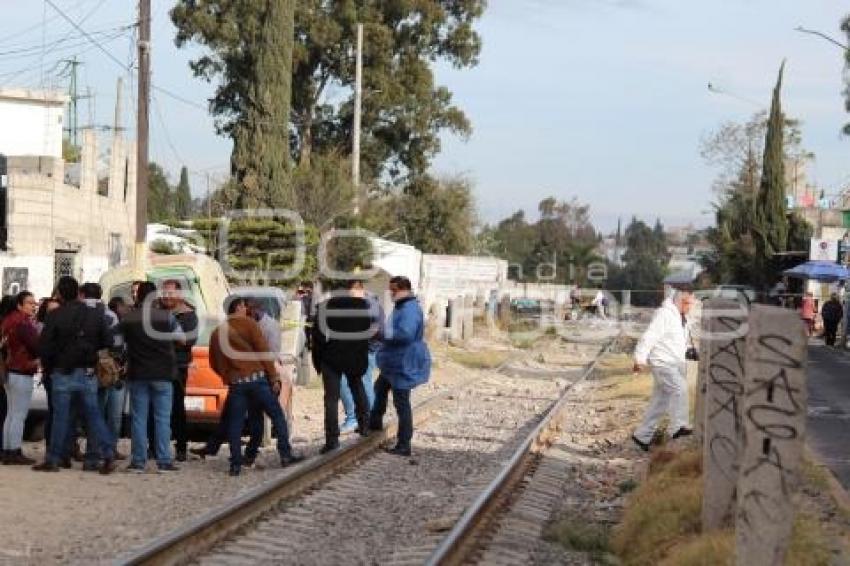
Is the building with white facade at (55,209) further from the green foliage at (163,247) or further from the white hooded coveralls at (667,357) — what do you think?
the white hooded coveralls at (667,357)

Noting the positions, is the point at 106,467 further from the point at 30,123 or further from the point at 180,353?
the point at 30,123

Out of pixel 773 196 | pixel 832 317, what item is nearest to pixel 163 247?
pixel 832 317

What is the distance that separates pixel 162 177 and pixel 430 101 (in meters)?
47.9

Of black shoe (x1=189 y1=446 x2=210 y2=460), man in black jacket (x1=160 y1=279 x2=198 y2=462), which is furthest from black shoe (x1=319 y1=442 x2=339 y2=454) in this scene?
man in black jacket (x1=160 y1=279 x2=198 y2=462)

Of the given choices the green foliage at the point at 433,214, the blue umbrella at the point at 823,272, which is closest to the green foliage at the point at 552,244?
the green foliage at the point at 433,214

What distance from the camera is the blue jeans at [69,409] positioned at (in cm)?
1235

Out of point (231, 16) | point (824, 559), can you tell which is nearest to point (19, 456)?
point (824, 559)

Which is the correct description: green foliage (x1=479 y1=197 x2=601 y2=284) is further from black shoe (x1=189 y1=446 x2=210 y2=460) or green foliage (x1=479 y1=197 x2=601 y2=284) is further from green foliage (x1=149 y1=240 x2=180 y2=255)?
black shoe (x1=189 y1=446 x2=210 y2=460)

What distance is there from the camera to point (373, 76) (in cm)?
5238

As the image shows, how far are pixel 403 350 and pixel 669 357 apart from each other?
293 cm

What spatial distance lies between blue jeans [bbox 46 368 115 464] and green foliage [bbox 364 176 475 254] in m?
40.2

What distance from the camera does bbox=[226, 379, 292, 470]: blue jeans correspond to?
12883 mm

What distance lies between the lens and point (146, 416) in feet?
42.1

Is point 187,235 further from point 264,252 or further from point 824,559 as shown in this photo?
point 824,559
